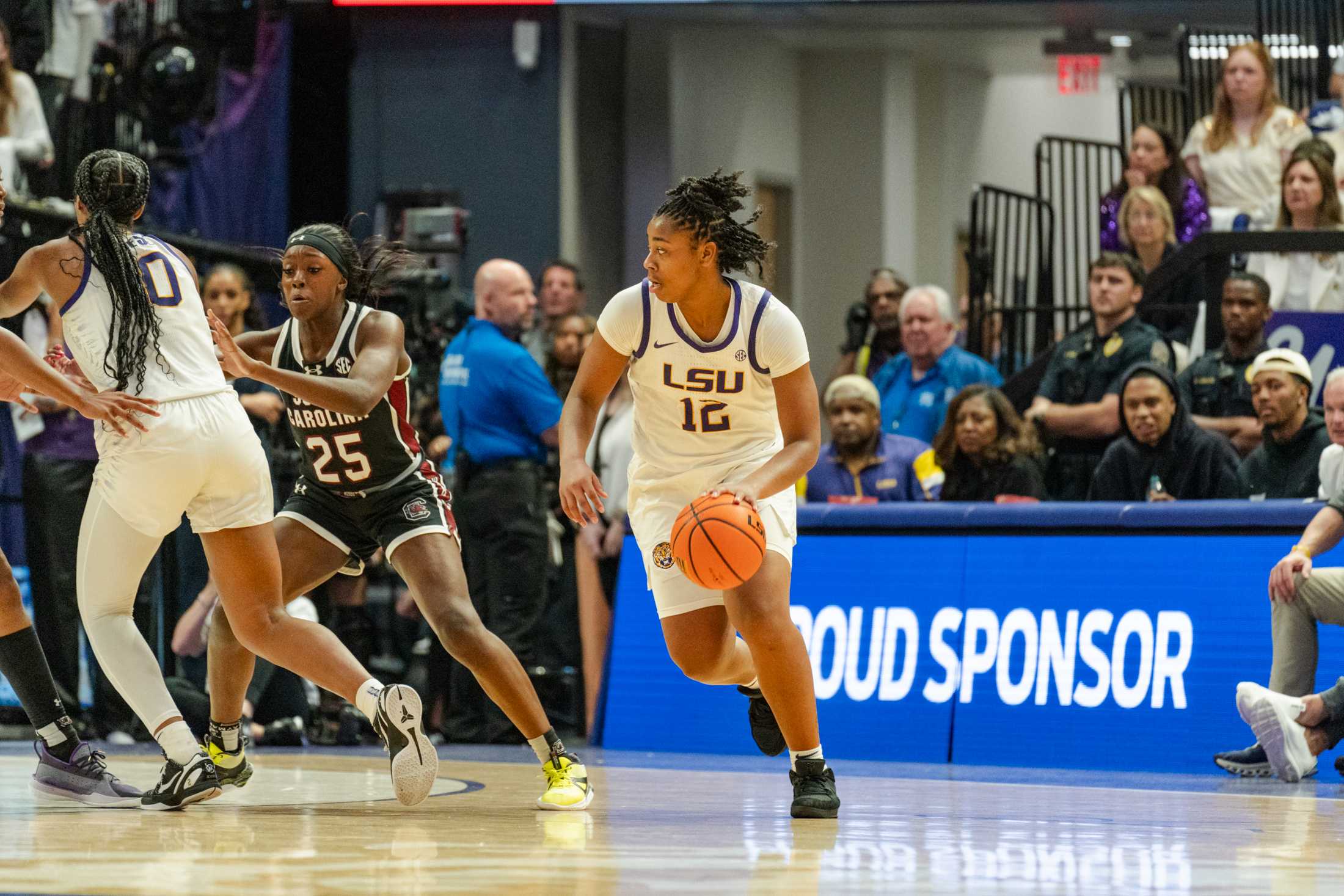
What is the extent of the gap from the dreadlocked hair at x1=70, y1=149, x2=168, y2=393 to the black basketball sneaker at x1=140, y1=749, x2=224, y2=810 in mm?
1141

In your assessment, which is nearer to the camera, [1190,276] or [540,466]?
[540,466]

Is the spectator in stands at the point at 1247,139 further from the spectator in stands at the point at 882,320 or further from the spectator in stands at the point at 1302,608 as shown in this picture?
the spectator in stands at the point at 1302,608

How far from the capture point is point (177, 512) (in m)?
5.60

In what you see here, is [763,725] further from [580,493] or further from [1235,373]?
[1235,373]

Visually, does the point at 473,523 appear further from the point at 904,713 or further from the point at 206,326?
the point at 206,326

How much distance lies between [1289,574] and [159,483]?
406cm

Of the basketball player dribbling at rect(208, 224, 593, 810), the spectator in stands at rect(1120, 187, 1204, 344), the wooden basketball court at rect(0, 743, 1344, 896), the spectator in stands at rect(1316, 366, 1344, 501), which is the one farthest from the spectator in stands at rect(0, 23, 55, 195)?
the spectator in stands at rect(1316, 366, 1344, 501)

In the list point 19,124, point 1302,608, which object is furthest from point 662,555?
point 19,124

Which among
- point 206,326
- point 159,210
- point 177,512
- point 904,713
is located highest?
point 159,210

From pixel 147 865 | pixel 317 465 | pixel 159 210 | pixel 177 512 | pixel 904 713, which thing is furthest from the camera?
pixel 159 210

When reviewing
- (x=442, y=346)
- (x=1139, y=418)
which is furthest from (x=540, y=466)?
(x=1139, y=418)

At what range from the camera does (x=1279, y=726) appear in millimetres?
6801

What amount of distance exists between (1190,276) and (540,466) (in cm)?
366

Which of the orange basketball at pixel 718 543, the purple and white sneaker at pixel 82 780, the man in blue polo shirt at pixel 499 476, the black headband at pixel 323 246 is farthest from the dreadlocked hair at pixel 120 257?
the man in blue polo shirt at pixel 499 476
